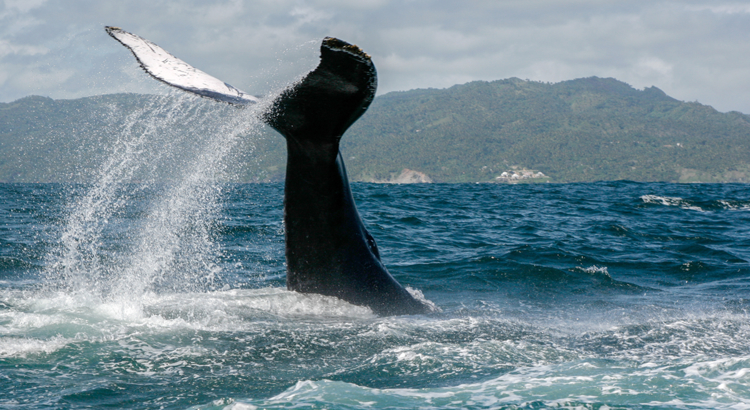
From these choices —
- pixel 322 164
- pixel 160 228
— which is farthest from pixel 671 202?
pixel 322 164

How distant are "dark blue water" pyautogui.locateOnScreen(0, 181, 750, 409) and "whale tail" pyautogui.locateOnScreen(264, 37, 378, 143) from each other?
1765 mm

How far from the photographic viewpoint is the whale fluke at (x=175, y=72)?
4715 millimetres

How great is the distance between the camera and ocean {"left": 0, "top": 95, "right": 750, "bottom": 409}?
396cm

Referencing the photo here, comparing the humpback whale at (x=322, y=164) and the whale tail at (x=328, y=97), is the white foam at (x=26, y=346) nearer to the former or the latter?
the humpback whale at (x=322, y=164)

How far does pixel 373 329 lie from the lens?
216 inches

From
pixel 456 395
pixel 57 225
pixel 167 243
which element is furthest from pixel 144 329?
pixel 57 225

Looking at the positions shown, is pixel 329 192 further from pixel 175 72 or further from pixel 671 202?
pixel 671 202

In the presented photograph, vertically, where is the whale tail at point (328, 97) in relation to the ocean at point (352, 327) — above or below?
A: above

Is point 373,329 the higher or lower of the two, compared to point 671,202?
lower

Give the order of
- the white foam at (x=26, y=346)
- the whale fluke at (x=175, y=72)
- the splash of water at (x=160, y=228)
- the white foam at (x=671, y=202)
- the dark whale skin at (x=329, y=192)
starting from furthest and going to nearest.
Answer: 1. the white foam at (x=671, y=202)
2. the splash of water at (x=160, y=228)
3. the whale fluke at (x=175, y=72)
4. the white foam at (x=26, y=346)
5. the dark whale skin at (x=329, y=192)

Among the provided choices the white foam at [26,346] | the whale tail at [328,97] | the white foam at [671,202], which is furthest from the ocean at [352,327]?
the white foam at [671,202]

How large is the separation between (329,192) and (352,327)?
1.24m

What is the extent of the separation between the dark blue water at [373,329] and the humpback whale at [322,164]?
0.31 metres

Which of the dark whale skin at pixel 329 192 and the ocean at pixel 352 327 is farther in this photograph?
the dark whale skin at pixel 329 192
